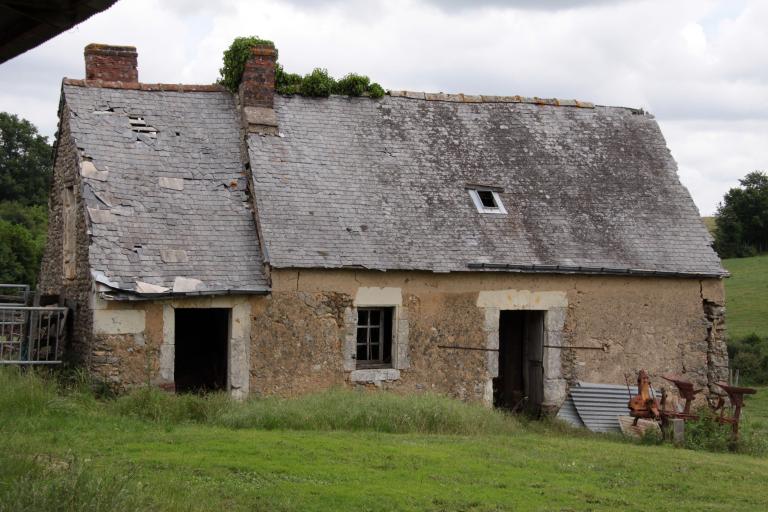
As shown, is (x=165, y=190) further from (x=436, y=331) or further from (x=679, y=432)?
(x=679, y=432)

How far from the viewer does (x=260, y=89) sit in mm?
17938

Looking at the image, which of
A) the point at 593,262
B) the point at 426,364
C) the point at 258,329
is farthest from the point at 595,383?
the point at 258,329

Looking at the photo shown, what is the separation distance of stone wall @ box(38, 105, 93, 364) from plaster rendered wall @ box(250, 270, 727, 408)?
2620 millimetres

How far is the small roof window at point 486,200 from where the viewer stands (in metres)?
18.2

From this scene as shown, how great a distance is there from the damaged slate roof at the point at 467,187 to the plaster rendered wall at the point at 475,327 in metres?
0.37

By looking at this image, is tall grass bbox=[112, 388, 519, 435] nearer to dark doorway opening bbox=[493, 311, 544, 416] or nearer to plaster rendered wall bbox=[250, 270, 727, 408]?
plaster rendered wall bbox=[250, 270, 727, 408]

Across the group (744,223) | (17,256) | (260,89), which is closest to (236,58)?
(260,89)

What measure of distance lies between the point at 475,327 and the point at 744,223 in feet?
132

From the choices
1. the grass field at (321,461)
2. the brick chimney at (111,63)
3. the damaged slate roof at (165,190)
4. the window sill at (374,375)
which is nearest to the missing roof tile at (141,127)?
the damaged slate roof at (165,190)

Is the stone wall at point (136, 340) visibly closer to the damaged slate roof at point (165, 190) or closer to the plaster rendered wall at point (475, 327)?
the damaged slate roof at point (165, 190)

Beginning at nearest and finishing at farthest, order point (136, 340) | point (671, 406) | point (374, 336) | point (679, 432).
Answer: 1. point (679, 432)
2. point (136, 340)
3. point (671, 406)
4. point (374, 336)

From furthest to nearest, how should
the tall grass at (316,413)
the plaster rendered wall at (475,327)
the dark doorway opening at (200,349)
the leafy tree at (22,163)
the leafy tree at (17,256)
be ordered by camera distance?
the leafy tree at (22,163), the leafy tree at (17,256), the dark doorway opening at (200,349), the plaster rendered wall at (475,327), the tall grass at (316,413)

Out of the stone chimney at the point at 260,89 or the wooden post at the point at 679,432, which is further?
the stone chimney at the point at 260,89

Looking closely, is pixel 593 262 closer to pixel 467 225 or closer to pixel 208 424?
pixel 467 225
